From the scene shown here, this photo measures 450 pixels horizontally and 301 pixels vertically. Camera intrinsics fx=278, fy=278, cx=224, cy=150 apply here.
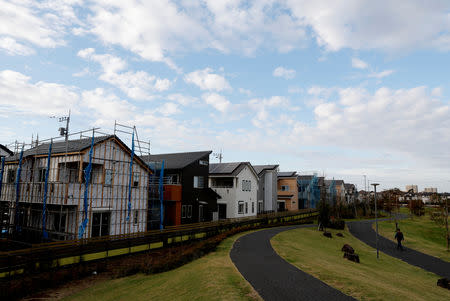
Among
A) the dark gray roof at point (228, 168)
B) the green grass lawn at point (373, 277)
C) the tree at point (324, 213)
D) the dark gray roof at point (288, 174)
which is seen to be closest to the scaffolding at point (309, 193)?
the dark gray roof at point (288, 174)

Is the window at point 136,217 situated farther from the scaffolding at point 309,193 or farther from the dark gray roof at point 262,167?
the scaffolding at point 309,193

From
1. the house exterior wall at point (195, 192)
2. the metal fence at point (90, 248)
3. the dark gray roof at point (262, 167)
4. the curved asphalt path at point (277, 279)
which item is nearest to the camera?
the curved asphalt path at point (277, 279)

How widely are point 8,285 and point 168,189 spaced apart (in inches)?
748

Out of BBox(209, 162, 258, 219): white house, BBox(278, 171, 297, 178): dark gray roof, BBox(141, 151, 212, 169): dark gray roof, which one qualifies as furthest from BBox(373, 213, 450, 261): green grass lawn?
BBox(141, 151, 212, 169): dark gray roof

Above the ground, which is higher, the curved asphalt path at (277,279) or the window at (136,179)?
the window at (136,179)

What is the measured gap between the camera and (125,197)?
24.2 metres

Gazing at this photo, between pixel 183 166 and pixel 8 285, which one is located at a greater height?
pixel 183 166

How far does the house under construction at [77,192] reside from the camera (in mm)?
21297

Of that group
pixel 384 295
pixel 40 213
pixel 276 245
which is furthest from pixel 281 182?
pixel 384 295

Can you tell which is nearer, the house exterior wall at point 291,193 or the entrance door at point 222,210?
the entrance door at point 222,210

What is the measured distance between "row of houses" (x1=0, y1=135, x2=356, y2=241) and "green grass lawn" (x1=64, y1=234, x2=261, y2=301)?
756 cm

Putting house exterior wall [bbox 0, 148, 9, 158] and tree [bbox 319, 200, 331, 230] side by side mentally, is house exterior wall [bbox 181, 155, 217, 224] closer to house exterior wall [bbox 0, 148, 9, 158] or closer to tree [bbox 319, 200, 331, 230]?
tree [bbox 319, 200, 331, 230]

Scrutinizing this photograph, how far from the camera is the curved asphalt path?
1090 centimetres

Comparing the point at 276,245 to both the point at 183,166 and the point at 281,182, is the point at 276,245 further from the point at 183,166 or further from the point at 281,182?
the point at 281,182
